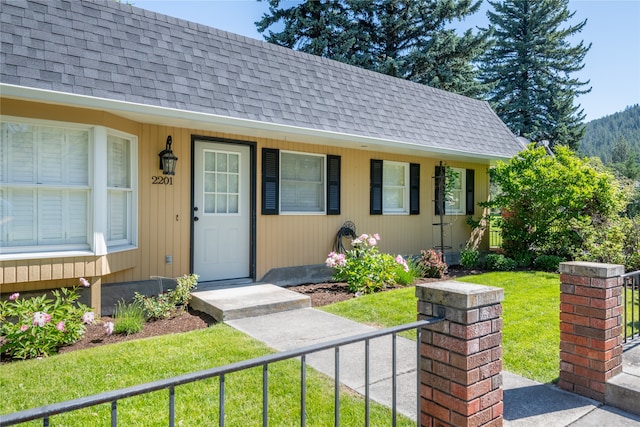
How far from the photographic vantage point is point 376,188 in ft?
28.9

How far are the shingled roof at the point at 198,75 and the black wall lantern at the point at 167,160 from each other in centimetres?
81

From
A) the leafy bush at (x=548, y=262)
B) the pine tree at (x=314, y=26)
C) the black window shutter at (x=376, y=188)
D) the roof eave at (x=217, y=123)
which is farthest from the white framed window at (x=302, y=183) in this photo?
the pine tree at (x=314, y=26)

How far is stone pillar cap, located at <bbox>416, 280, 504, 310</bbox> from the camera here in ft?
7.06

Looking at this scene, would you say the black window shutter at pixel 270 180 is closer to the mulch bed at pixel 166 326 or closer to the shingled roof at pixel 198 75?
the shingled roof at pixel 198 75

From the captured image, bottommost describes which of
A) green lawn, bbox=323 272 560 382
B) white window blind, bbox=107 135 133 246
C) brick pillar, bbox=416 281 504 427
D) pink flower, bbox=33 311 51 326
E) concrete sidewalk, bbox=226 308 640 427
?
concrete sidewalk, bbox=226 308 640 427

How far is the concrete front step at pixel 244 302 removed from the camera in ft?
16.8

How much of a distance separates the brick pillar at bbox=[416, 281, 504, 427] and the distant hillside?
2887 inches

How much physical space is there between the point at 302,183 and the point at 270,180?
2.69 ft

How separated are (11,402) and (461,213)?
32.3ft

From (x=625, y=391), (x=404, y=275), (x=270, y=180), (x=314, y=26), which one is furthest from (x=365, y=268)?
(x=314, y=26)

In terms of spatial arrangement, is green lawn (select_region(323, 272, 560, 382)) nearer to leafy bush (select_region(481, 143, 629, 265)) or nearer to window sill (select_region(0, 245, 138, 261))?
leafy bush (select_region(481, 143, 629, 265))

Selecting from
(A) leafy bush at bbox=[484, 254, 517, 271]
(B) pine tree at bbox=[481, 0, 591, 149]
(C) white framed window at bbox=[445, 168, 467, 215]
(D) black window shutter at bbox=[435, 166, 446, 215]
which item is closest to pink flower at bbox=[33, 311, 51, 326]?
(D) black window shutter at bbox=[435, 166, 446, 215]

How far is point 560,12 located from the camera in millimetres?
25391

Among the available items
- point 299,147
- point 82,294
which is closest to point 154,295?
point 82,294
